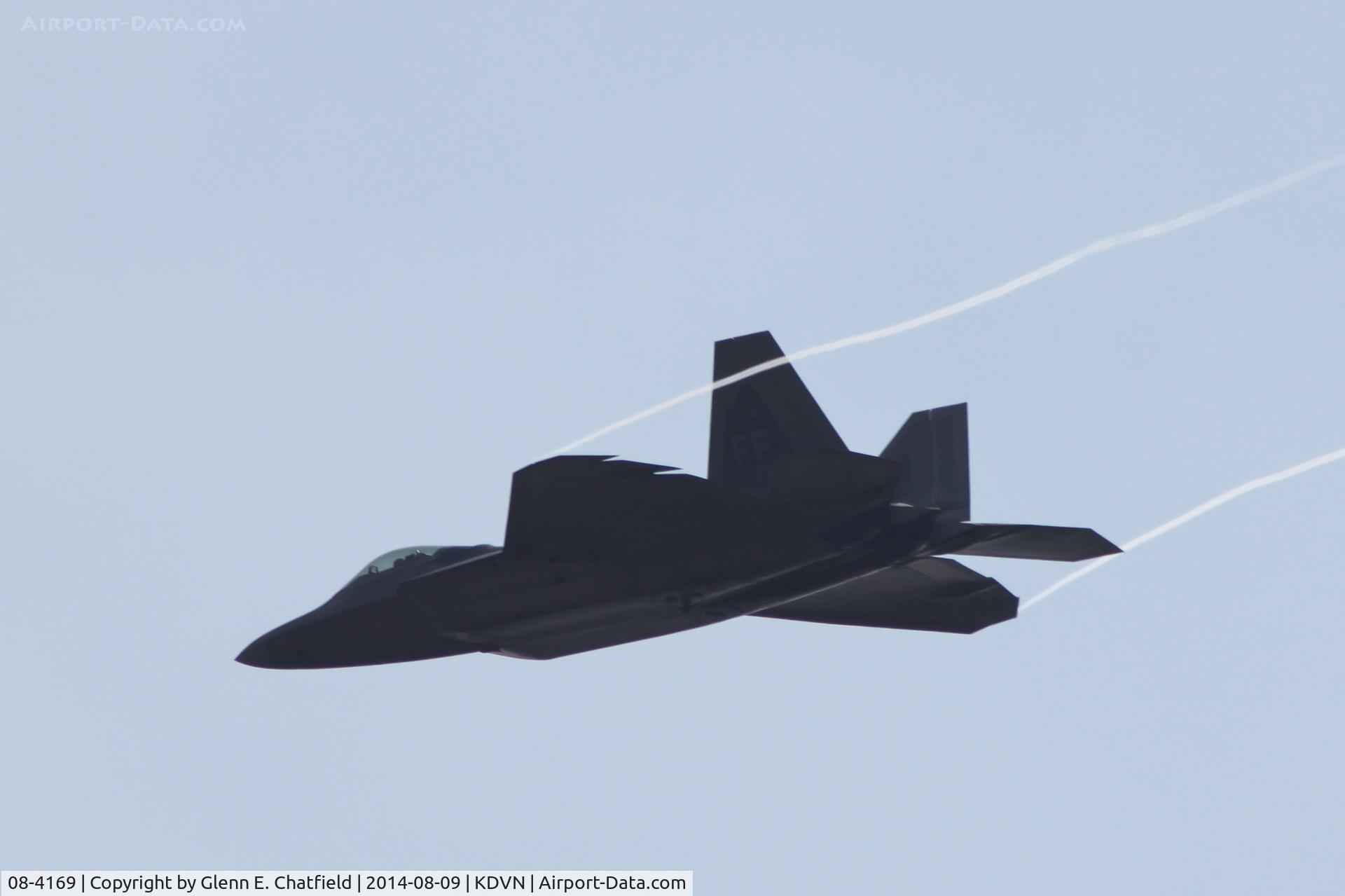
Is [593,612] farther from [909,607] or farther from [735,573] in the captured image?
[909,607]

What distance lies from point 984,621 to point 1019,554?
4603 mm

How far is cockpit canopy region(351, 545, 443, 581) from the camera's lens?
25719 mm

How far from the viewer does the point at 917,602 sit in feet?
89.9

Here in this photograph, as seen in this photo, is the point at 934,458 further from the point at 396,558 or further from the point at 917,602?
the point at 396,558

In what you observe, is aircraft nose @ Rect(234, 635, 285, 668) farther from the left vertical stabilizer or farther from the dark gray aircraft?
the left vertical stabilizer

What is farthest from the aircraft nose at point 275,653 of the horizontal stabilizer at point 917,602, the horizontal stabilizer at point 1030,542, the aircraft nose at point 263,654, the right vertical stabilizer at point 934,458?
the horizontal stabilizer at point 1030,542

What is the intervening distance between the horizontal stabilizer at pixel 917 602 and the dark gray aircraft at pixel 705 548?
0.06 metres

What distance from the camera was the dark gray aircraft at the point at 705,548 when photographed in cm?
2188

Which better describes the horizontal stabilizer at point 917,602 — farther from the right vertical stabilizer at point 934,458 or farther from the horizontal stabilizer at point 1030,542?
the horizontal stabilizer at point 1030,542

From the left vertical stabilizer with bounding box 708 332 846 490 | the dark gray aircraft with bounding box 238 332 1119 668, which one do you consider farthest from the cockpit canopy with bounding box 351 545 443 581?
the left vertical stabilizer with bounding box 708 332 846 490

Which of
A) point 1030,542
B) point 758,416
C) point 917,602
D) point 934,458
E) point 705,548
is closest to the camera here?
point 1030,542

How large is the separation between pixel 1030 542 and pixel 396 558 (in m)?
10.1

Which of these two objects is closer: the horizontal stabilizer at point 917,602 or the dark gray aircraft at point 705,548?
the dark gray aircraft at point 705,548

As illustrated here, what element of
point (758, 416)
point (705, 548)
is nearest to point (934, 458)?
point (758, 416)
